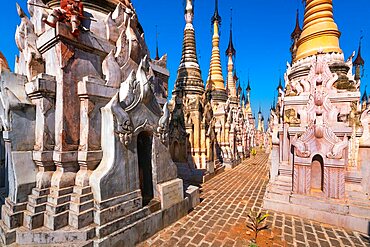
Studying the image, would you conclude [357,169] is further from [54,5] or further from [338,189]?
[54,5]

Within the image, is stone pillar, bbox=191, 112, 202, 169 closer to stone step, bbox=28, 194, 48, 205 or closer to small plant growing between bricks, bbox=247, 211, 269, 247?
small plant growing between bricks, bbox=247, 211, 269, 247

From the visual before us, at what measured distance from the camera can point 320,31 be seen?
34.4 feet

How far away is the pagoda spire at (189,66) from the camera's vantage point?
43.9 feet

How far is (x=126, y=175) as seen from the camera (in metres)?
4.59

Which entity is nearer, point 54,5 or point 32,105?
point 32,105

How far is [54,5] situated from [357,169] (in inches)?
419

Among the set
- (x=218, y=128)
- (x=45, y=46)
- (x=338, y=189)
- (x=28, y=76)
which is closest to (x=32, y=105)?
(x=28, y=76)

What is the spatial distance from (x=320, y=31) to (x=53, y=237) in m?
14.2

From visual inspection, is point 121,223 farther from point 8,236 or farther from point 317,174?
point 317,174

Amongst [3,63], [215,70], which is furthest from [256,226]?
[215,70]

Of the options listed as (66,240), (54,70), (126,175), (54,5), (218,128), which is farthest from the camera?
(218,128)

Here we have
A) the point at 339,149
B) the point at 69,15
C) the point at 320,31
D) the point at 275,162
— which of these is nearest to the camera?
the point at 69,15

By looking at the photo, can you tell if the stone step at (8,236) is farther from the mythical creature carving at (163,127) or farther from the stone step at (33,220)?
the mythical creature carving at (163,127)

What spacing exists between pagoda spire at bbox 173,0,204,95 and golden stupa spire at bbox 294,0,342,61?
21.3ft
